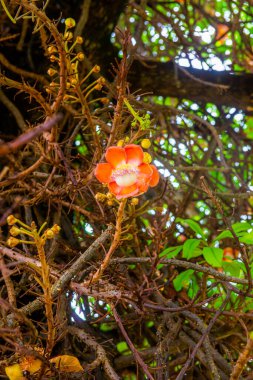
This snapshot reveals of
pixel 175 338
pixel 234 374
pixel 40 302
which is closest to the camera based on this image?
pixel 234 374

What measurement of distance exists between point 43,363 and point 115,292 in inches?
6.1

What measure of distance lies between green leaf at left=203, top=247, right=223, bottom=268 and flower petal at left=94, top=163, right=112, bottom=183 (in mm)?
355

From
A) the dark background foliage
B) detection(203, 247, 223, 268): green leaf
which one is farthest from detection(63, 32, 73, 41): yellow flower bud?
detection(203, 247, 223, 268): green leaf

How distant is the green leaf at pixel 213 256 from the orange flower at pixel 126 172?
0.32 m

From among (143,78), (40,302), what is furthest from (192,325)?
(143,78)

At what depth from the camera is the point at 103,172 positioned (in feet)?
2.99

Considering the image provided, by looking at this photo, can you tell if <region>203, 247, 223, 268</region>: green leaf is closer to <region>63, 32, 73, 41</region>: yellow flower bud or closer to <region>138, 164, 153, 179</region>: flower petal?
<region>138, 164, 153, 179</region>: flower petal

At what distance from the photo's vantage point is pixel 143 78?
175 cm

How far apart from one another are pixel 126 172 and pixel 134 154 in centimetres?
3

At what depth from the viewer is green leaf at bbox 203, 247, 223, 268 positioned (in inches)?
45.7

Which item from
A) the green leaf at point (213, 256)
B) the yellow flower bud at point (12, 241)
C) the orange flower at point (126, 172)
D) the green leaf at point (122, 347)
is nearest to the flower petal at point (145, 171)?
the orange flower at point (126, 172)

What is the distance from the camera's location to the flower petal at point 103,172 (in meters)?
0.91

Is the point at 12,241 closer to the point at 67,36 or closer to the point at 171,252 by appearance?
the point at 67,36

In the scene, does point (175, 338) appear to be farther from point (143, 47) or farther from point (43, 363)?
point (143, 47)
